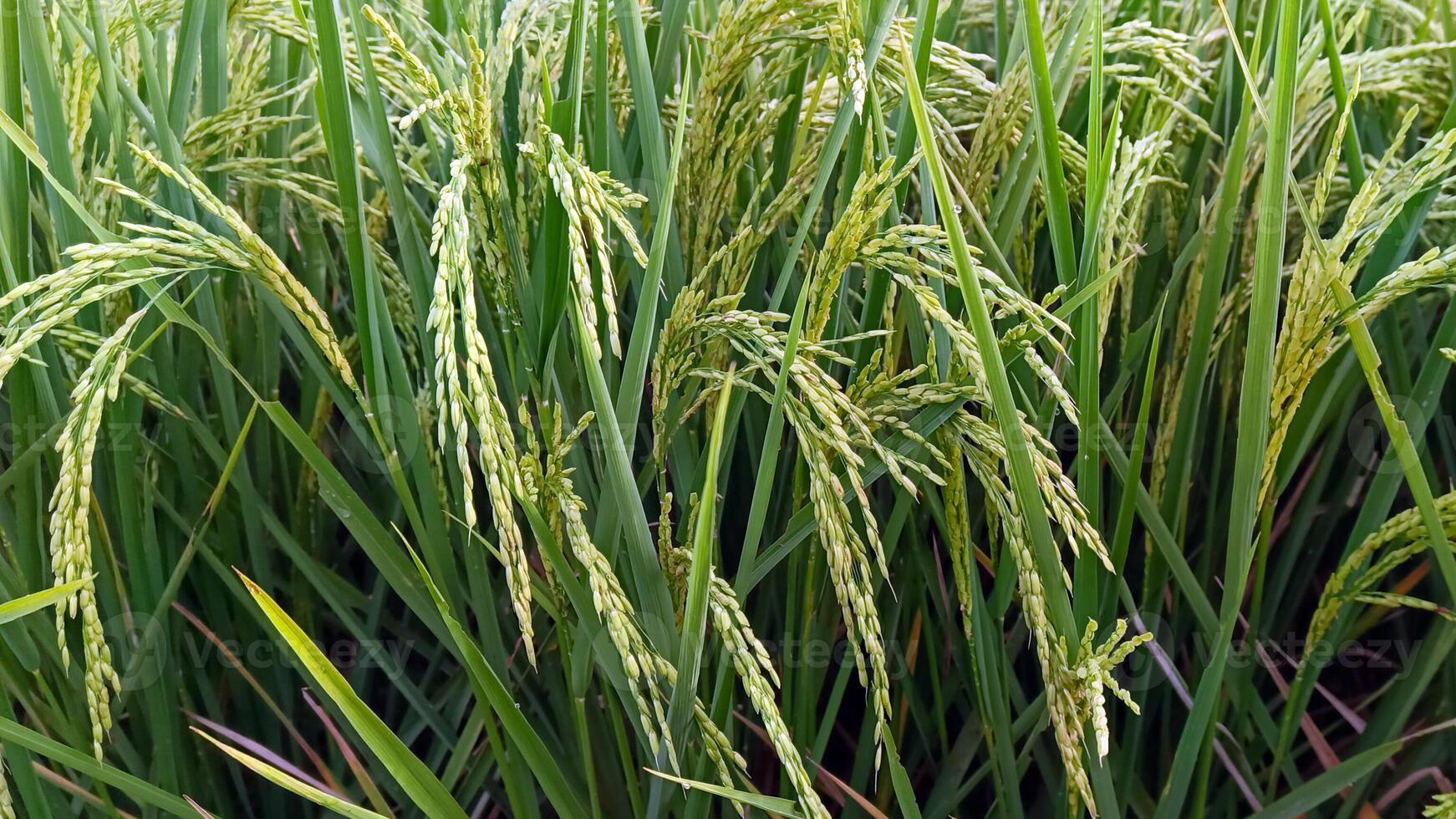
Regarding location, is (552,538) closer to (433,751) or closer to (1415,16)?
(433,751)

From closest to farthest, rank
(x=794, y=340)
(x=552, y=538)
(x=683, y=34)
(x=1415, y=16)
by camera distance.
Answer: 1. (x=794, y=340)
2. (x=552, y=538)
3. (x=683, y=34)
4. (x=1415, y=16)

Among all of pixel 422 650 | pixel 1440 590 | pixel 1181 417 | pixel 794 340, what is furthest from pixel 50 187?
pixel 1440 590

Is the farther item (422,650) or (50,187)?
(422,650)

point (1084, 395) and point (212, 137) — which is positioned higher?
point (212, 137)

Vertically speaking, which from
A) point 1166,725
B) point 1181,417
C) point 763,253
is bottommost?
point 1166,725

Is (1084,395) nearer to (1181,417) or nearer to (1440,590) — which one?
(1181,417)

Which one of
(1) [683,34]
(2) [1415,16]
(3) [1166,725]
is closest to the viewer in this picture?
(3) [1166,725]

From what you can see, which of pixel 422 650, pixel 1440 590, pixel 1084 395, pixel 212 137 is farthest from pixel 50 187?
pixel 1440 590
